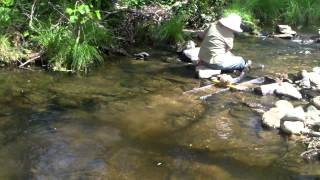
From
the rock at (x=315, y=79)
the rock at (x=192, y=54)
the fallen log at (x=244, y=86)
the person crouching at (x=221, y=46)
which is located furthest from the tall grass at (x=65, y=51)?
the rock at (x=315, y=79)

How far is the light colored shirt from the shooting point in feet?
31.7

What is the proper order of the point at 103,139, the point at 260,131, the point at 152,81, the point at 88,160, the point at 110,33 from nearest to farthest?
1. the point at 88,160
2. the point at 103,139
3. the point at 260,131
4. the point at 152,81
5. the point at 110,33

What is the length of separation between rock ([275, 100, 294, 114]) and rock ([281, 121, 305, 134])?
56 cm

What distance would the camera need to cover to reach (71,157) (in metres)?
6.11

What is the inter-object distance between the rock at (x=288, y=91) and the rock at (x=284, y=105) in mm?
575

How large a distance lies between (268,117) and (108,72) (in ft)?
11.8

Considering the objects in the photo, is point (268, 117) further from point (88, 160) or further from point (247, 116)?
point (88, 160)

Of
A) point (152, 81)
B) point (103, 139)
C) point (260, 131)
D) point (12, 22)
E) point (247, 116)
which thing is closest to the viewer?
point (103, 139)

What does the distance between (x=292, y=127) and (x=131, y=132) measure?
2.25 meters

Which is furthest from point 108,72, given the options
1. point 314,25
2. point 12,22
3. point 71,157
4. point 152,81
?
point 314,25

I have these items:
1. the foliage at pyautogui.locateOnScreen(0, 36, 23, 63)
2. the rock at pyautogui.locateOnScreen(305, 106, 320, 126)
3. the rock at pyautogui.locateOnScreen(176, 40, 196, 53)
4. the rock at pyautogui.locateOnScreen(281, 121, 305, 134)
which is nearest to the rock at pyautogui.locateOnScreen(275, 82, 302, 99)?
the rock at pyautogui.locateOnScreen(305, 106, 320, 126)

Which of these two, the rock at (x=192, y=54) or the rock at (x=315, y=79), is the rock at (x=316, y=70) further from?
the rock at (x=192, y=54)

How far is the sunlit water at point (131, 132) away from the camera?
5.88m

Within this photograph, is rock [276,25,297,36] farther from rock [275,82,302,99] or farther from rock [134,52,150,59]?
rock [275,82,302,99]
